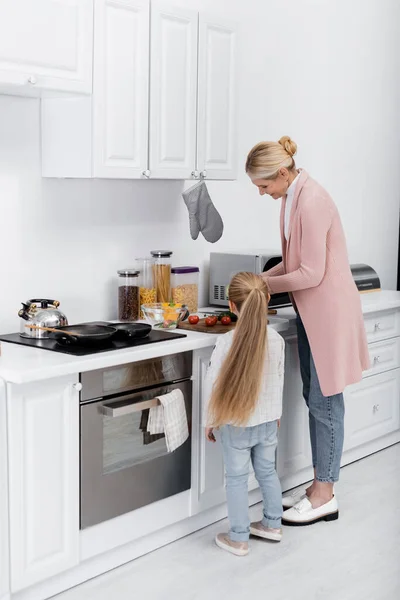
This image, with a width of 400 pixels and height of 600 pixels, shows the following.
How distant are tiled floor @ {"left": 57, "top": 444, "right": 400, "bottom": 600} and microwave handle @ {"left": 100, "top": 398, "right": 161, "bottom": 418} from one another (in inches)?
23.2

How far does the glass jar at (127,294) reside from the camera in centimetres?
348

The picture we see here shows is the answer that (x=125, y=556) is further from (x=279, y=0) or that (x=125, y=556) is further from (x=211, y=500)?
(x=279, y=0)

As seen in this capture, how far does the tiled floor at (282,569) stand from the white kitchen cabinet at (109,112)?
1.43 m

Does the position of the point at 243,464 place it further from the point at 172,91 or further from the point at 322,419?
the point at 172,91

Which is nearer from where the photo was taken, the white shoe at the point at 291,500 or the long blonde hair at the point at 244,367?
the long blonde hair at the point at 244,367

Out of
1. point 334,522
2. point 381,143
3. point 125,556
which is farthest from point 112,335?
point 381,143

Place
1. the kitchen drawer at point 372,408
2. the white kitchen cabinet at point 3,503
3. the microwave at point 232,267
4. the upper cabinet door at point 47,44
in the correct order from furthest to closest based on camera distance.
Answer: the kitchen drawer at point 372,408 → the microwave at point 232,267 → the upper cabinet door at point 47,44 → the white kitchen cabinet at point 3,503

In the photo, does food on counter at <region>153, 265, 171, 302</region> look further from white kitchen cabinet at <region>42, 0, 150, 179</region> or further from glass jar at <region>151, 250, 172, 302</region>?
white kitchen cabinet at <region>42, 0, 150, 179</region>

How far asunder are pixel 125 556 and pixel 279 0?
9.29 feet

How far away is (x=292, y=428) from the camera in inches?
147

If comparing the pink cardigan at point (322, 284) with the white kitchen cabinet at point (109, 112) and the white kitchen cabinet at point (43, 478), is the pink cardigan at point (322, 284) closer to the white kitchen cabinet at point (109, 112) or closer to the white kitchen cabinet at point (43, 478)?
the white kitchen cabinet at point (109, 112)


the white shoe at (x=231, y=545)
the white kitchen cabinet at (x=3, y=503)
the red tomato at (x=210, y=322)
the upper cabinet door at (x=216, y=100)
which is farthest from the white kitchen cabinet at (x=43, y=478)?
the upper cabinet door at (x=216, y=100)

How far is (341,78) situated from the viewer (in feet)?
16.0

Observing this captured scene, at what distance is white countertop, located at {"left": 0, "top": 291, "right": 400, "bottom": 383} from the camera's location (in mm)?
2553
